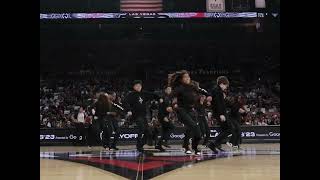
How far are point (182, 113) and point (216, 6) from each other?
23.0 feet

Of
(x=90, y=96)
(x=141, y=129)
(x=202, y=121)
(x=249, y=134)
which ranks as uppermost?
(x=90, y=96)

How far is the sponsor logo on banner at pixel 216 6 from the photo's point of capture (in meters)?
15.7

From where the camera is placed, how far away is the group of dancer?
10055 mm

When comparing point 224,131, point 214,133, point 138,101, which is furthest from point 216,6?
point 224,131

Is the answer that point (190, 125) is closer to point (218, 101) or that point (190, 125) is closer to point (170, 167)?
point (218, 101)

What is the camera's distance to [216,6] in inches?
624

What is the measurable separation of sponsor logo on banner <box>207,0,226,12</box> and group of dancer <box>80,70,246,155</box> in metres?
4.50

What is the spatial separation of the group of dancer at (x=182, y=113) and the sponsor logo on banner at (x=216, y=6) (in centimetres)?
450

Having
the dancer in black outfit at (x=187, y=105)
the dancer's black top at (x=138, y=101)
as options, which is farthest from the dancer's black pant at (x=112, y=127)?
the dancer in black outfit at (x=187, y=105)

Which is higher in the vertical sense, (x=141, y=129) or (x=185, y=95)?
(x=185, y=95)

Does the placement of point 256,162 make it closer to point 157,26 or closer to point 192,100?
point 192,100
